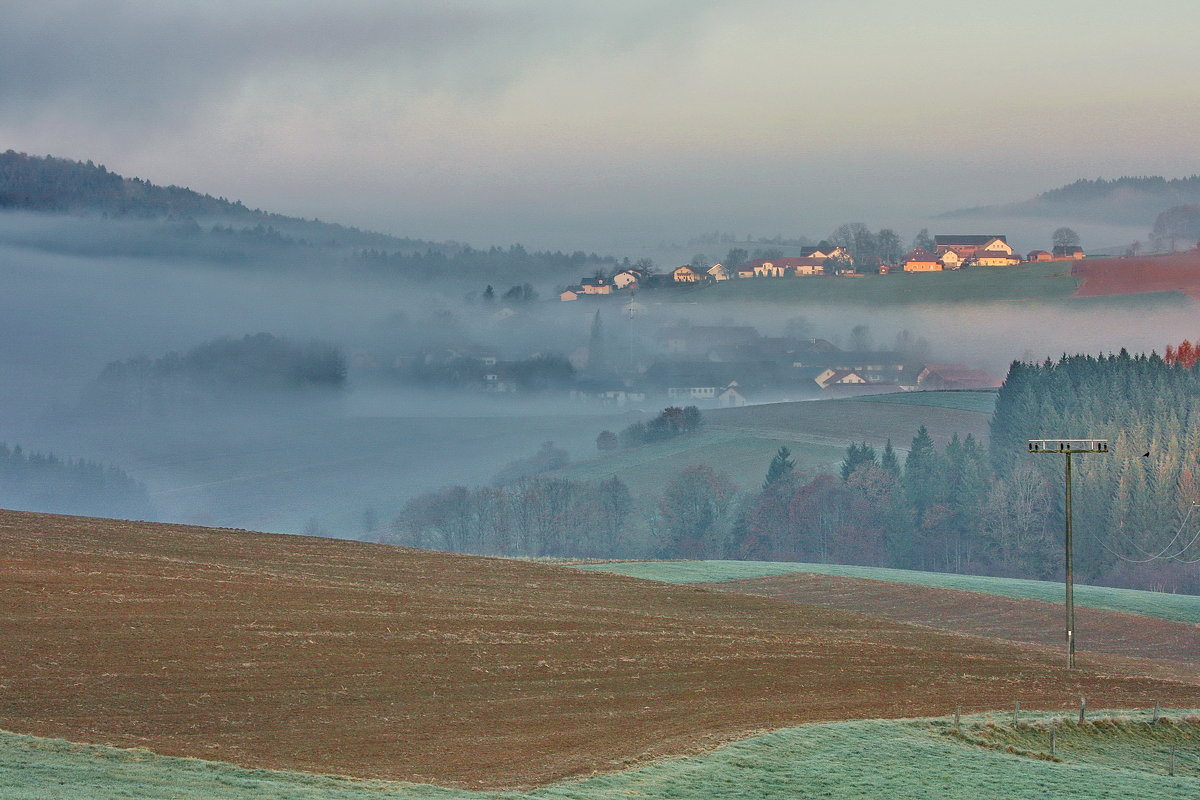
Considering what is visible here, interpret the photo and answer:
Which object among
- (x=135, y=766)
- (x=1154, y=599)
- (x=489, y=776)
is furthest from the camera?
(x=1154, y=599)

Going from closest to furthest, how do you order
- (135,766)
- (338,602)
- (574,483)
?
(135,766), (338,602), (574,483)

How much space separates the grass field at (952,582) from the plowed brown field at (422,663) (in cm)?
1882

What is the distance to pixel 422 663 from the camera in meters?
42.6

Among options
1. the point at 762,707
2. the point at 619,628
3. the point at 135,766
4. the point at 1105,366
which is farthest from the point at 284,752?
the point at 1105,366

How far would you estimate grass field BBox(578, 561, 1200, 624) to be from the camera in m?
79.4

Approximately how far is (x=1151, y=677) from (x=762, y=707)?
20.5 m

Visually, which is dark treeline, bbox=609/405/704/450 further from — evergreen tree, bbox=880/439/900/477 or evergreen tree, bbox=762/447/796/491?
evergreen tree, bbox=880/439/900/477

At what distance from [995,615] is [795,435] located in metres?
101

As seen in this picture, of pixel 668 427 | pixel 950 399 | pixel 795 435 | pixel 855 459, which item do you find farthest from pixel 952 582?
pixel 950 399

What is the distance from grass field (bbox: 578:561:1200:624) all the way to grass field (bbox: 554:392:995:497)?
6476cm

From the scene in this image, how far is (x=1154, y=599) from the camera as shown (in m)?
84.1

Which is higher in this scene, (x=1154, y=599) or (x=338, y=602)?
(x=338, y=602)

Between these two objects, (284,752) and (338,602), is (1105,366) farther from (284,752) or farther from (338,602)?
(284,752)

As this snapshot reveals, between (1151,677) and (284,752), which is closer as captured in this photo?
(284,752)
